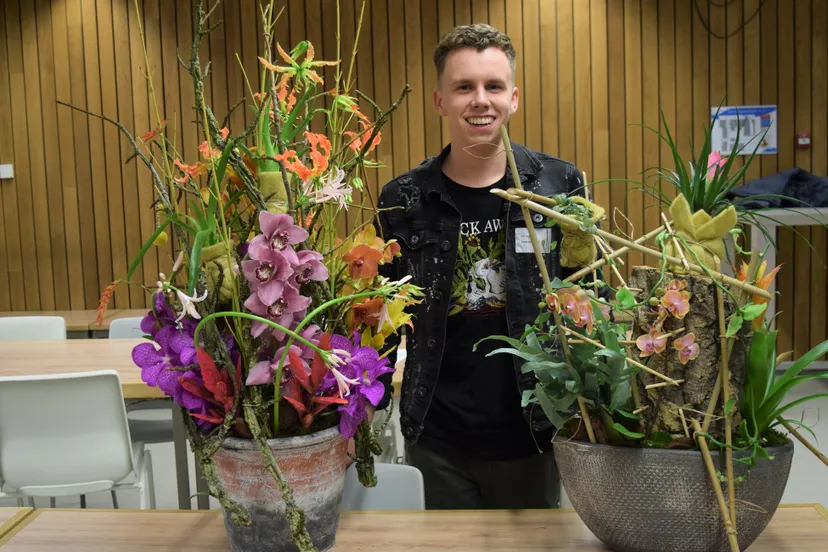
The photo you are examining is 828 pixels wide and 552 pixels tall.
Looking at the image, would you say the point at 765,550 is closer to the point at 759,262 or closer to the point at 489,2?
the point at 759,262

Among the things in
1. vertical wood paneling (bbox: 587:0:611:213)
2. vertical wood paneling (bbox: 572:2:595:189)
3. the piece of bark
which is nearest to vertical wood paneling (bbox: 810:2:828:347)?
vertical wood paneling (bbox: 587:0:611:213)


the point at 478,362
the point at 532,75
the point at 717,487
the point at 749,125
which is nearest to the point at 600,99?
the point at 532,75

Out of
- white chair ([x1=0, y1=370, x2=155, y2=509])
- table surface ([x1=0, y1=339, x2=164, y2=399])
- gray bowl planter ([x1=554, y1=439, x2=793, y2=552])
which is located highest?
gray bowl planter ([x1=554, y1=439, x2=793, y2=552])

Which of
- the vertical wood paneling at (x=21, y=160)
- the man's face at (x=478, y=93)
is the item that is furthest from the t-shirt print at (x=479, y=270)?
the vertical wood paneling at (x=21, y=160)

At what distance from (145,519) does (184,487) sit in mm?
1785

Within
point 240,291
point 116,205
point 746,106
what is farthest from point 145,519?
point 746,106

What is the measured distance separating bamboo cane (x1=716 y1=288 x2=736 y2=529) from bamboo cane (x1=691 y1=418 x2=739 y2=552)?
15 mm

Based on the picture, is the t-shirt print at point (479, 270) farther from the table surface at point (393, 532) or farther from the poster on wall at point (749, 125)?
the poster on wall at point (749, 125)

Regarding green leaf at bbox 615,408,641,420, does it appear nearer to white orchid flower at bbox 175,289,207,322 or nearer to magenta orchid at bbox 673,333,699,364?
magenta orchid at bbox 673,333,699,364

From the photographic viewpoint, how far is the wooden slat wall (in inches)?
239

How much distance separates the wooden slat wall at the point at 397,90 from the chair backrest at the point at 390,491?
4563 mm

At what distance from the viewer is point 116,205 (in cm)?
640

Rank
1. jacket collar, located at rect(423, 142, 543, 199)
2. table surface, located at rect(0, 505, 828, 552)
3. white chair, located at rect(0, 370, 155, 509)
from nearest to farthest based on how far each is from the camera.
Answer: table surface, located at rect(0, 505, 828, 552)
jacket collar, located at rect(423, 142, 543, 199)
white chair, located at rect(0, 370, 155, 509)

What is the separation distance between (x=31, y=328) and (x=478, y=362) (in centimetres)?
319
